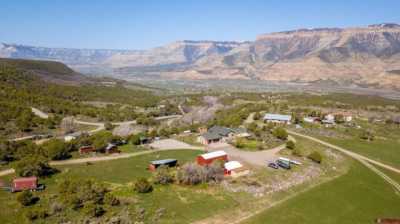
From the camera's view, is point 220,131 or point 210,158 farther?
point 220,131

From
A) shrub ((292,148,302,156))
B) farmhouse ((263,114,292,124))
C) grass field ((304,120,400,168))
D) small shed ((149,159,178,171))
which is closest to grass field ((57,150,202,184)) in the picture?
small shed ((149,159,178,171))

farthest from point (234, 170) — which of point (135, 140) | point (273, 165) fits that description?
point (135, 140)

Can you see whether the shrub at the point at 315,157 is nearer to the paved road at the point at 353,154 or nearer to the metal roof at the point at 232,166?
the paved road at the point at 353,154

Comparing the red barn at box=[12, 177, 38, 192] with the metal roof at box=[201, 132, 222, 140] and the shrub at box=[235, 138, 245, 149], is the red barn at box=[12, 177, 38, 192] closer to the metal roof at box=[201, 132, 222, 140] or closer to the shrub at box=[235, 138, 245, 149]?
the metal roof at box=[201, 132, 222, 140]

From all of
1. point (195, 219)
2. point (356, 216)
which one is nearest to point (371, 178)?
point (356, 216)

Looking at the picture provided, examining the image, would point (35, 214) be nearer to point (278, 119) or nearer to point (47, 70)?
point (278, 119)
